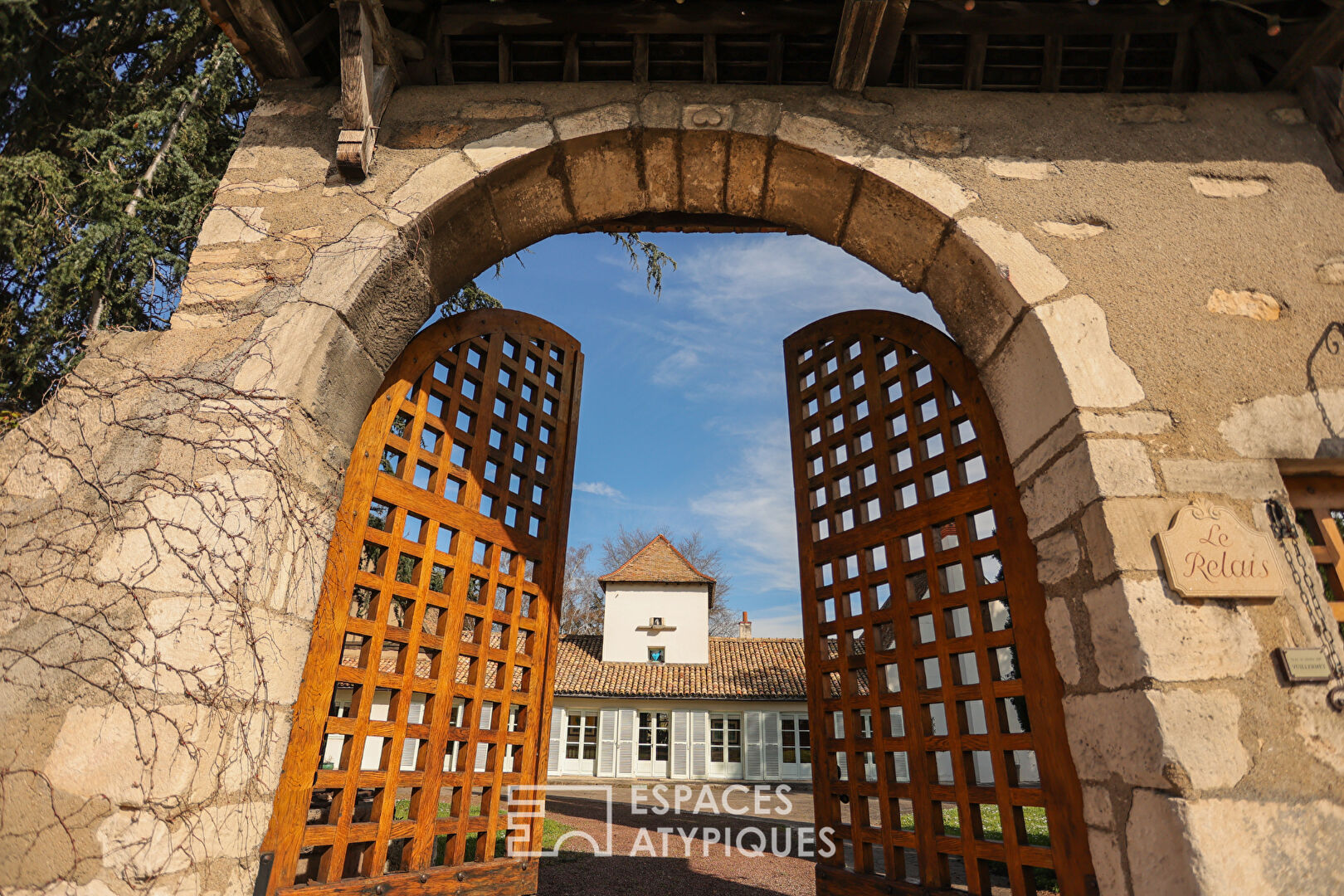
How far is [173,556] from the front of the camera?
6.30 ft

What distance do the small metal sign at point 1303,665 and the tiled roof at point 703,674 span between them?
15.3 m

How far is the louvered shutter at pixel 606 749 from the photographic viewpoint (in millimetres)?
16625

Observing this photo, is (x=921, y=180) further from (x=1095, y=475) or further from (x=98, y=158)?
→ (x=98, y=158)

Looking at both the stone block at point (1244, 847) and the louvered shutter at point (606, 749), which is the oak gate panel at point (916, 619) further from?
the louvered shutter at point (606, 749)

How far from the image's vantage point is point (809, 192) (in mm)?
2818

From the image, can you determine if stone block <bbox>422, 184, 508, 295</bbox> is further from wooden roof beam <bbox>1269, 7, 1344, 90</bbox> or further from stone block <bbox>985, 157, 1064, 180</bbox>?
wooden roof beam <bbox>1269, 7, 1344, 90</bbox>

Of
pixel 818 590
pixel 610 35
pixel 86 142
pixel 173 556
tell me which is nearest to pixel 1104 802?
pixel 818 590

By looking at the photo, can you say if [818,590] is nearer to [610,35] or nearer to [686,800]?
[610,35]

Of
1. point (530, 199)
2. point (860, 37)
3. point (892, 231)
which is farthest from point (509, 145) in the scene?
point (892, 231)

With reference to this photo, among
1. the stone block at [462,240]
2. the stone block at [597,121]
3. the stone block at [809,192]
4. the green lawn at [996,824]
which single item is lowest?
the green lawn at [996,824]

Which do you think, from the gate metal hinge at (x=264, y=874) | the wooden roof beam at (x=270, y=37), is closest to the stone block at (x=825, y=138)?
the wooden roof beam at (x=270, y=37)

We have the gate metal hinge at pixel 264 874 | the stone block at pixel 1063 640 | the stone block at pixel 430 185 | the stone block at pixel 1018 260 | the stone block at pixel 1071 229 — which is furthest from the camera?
the stone block at pixel 430 185

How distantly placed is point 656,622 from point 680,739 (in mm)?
3463
